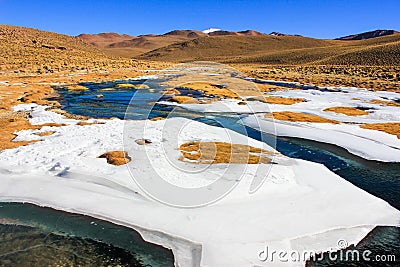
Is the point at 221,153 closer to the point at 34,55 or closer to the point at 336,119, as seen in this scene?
the point at 336,119

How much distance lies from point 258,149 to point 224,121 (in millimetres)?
6455

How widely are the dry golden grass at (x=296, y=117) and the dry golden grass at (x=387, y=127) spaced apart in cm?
184

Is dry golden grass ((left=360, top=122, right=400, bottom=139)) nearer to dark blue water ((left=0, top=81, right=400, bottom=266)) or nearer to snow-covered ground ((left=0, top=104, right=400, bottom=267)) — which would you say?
dark blue water ((left=0, top=81, right=400, bottom=266))

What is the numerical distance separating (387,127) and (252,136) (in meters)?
7.42

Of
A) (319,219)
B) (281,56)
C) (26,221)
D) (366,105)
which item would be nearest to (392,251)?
(319,219)

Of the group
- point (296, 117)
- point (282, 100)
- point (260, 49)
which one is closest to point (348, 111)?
point (296, 117)

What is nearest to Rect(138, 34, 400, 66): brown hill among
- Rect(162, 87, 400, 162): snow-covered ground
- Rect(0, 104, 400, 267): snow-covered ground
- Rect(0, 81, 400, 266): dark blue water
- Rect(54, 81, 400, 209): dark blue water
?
Rect(162, 87, 400, 162): snow-covered ground

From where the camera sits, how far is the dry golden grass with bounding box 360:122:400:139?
51.3 feet

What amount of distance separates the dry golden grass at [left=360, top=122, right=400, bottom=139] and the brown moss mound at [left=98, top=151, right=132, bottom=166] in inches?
497

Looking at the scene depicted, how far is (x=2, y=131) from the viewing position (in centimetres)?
1441

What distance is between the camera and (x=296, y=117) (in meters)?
19.3

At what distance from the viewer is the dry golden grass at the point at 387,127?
51.3ft

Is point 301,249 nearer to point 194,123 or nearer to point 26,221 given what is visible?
point 26,221

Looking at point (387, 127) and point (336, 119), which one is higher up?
point (336, 119)
